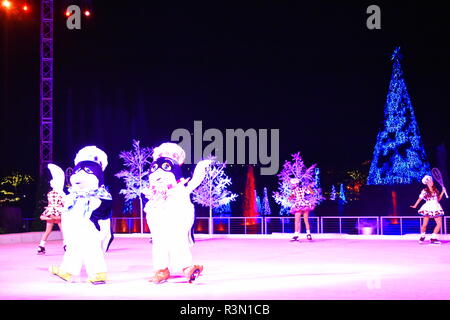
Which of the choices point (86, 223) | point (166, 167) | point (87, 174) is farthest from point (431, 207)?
point (86, 223)

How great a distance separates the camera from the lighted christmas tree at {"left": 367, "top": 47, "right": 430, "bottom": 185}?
1005 inches

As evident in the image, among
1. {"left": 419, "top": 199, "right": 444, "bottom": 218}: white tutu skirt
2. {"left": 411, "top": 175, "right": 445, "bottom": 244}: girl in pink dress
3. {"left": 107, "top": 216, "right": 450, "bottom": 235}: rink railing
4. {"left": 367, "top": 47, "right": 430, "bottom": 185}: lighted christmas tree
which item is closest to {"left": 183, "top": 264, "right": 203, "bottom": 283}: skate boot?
{"left": 411, "top": 175, "right": 445, "bottom": 244}: girl in pink dress

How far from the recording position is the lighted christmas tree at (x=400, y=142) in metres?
25.5

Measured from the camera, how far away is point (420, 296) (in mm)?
5699

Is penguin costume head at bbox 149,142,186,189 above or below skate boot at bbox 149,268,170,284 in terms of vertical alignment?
above

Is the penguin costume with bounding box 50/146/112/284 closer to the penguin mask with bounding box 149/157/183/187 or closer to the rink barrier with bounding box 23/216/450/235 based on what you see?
the penguin mask with bounding box 149/157/183/187

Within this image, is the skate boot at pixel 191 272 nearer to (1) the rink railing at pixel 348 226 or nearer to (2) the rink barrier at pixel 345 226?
(2) the rink barrier at pixel 345 226

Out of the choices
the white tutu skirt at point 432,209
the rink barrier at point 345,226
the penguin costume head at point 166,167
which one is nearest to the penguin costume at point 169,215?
the penguin costume head at point 166,167

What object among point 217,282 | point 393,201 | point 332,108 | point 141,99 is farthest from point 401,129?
point 217,282

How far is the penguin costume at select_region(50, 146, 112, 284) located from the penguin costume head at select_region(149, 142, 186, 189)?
27.2 inches

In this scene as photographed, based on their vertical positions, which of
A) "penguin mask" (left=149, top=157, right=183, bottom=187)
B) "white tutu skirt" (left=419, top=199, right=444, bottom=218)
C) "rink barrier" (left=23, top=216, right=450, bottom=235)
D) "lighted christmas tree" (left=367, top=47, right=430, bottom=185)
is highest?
"lighted christmas tree" (left=367, top=47, right=430, bottom=185)

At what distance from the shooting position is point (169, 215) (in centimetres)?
727

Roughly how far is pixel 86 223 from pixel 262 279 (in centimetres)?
220

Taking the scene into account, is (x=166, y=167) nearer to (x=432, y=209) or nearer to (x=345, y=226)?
(x=432, y=209)
